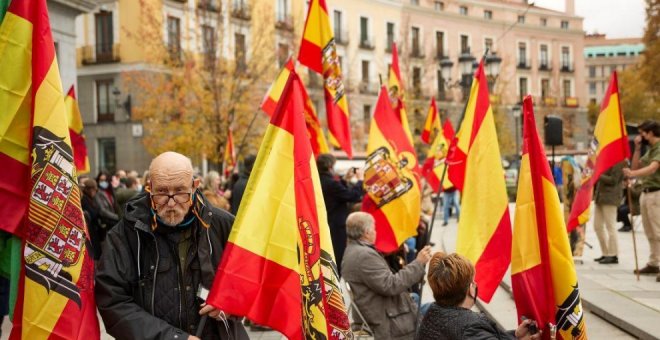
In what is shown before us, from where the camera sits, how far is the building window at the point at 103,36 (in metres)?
35.9

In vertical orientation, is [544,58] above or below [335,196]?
above

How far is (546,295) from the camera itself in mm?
3986

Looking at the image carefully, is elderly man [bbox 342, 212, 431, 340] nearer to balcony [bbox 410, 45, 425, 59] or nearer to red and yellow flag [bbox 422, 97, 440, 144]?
red and yellow flag [bbox 422, 97, 440, 144]

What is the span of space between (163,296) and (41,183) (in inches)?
30.3

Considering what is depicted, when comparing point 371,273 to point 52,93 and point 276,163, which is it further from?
point 52,93

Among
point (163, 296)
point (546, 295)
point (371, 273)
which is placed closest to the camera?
point (163, 296)

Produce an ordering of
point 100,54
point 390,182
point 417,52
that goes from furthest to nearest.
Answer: point 417,52
point 100,54
point 390,182

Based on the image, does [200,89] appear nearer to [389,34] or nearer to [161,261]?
[161,261]

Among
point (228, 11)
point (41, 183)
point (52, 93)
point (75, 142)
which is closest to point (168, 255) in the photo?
point (41, 183)

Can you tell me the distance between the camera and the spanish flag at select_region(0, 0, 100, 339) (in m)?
3.52

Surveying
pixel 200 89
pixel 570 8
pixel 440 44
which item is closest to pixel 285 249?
pixel 200 89

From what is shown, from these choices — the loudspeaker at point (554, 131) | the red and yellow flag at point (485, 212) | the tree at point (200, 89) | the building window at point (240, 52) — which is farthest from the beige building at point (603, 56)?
the red and yellow flag at point (485, 212)

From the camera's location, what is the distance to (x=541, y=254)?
160 inches

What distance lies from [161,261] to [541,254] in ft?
6.38
